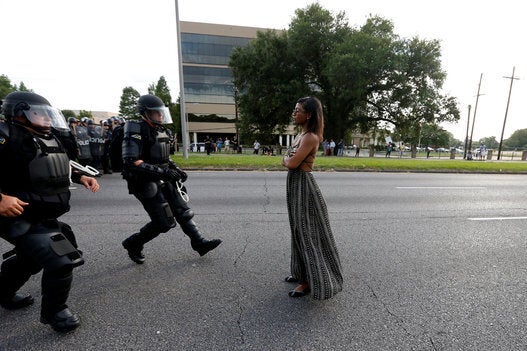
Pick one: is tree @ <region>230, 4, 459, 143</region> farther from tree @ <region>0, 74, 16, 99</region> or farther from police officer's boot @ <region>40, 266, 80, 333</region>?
tree @ <region>0, 74, 16, 99</region>

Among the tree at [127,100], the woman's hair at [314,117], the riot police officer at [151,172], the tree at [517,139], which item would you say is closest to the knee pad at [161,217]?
the riot police officer at [151,172]

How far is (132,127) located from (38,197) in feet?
3.93

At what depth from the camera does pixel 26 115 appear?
1.99m

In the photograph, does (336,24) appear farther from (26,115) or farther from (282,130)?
(26,115)

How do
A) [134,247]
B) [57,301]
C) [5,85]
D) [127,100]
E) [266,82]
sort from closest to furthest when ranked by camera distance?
[57,301], [134,247], [266,82], [5,85], [127,100]

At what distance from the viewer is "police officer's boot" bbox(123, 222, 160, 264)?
316 cm

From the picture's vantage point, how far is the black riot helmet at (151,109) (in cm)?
305

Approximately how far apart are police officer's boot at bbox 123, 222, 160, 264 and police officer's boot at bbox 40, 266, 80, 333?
3.49 ft

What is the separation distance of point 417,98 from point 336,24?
11.4 meters

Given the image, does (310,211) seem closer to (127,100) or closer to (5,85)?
(127,100)

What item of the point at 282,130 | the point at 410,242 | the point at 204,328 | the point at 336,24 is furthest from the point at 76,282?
the point at 336,24

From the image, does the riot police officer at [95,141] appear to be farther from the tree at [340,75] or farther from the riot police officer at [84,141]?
the tree at [340,75]

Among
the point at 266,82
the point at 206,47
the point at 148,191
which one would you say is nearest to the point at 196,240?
the point at 148,191

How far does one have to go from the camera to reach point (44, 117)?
207 centimetres
